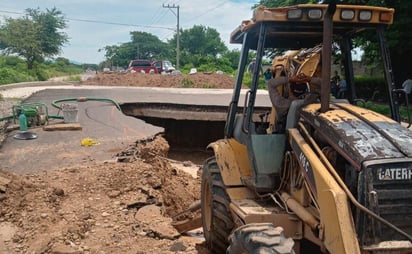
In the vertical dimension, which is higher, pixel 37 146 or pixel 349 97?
pixel 349 97

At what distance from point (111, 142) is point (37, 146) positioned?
61.6 inches

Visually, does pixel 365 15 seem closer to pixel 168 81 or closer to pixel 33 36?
pixel 168 81

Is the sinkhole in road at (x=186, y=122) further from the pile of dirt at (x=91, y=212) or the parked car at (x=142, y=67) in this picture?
the parked car at (x=142, y=67)

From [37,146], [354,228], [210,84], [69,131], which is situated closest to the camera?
[354,228]

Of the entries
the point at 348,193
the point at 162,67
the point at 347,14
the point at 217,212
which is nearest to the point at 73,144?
the point at 217,212

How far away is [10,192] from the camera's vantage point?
5965 mm

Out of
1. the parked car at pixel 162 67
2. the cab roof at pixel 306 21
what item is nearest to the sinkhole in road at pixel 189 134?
the cab roof at pixel 306 21

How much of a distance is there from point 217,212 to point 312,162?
1.74 m

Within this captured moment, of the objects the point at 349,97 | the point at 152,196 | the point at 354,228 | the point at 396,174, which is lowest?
the point at 152,196

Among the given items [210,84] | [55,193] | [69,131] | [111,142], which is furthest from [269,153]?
[210,84]

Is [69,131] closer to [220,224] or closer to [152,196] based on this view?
[152,196]

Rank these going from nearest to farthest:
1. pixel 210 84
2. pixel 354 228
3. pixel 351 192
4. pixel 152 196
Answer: pixel 354 228, pixel 351 192, pixel 152 196, pixel 210 84

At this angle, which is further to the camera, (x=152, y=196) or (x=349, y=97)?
(x=152, y=196)

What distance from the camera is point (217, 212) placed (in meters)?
4.83
